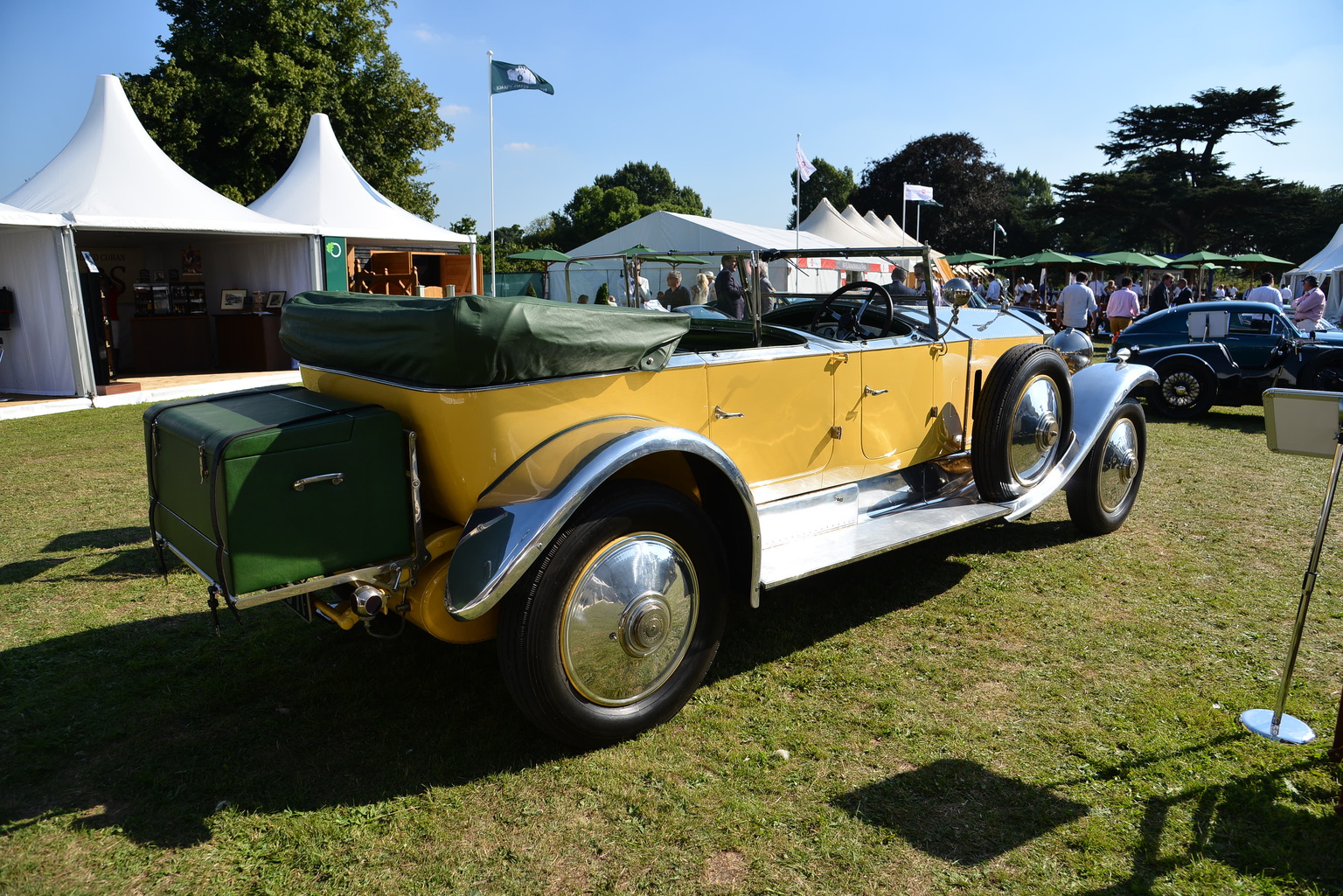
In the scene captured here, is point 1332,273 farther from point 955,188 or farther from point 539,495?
point 955,188

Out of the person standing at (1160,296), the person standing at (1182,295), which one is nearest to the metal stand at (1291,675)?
the person standing at (1160,296)

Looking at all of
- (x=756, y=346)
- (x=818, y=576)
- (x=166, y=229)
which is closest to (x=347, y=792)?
(x=756, y=346)

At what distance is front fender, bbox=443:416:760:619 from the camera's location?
257cm

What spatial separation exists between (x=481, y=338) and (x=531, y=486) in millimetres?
529

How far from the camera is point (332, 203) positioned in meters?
14.8

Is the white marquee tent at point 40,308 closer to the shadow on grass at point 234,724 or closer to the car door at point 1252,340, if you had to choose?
the shadow on grass at point 234,724

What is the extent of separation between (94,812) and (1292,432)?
156 inches

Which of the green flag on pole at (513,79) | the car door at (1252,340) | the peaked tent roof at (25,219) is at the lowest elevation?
the car door at (1252,340)

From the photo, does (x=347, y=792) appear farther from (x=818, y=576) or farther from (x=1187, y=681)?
(x=1187, y=681)

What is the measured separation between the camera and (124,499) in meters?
6.32

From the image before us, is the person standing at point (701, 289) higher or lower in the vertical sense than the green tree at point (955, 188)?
lower

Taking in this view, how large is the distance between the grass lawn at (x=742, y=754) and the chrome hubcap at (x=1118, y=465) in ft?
2.29

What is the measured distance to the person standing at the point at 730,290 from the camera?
4.30 m

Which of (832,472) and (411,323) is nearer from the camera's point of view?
(411,323)
